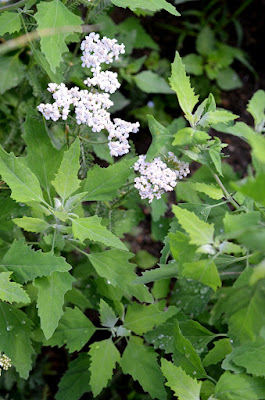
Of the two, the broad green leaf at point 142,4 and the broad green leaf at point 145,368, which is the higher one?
the broad green leaf at point 142,4

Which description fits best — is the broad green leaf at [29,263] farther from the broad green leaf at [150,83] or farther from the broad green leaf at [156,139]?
the broad green leaf at [150,83]

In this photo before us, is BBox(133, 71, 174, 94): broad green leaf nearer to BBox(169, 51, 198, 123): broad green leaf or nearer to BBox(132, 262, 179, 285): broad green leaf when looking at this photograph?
BBox(169, 51, 198, 123): broad green leaf

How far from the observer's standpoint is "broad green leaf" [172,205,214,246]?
1.26m

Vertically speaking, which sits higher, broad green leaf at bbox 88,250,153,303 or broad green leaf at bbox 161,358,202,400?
broad green leaf at bbox 88,250,153,303

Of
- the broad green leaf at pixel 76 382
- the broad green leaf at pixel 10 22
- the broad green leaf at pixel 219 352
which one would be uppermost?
the broad green leaf at pixel 10 22

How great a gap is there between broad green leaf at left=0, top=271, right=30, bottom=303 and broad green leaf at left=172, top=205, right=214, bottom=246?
51 centimetres

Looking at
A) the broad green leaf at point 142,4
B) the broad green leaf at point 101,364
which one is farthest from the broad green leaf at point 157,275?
the broad green leaf at point 142,4

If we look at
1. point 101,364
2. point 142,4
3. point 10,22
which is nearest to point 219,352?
point 101,364

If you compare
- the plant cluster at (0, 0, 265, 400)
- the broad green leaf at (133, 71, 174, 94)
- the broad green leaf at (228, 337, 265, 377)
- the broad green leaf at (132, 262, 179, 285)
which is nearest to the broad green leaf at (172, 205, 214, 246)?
the plant cluster at (0, 0, 265, 400)

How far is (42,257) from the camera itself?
1446 millimetres

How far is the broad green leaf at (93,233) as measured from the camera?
56.2 inches

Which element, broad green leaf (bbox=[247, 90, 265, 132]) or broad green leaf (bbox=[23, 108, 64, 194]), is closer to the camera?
broad green leaf (bbox=[23, 108, 64, 194])

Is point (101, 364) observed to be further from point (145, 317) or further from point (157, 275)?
point (157, 275)

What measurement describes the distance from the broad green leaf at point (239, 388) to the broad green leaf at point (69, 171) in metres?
0.79
